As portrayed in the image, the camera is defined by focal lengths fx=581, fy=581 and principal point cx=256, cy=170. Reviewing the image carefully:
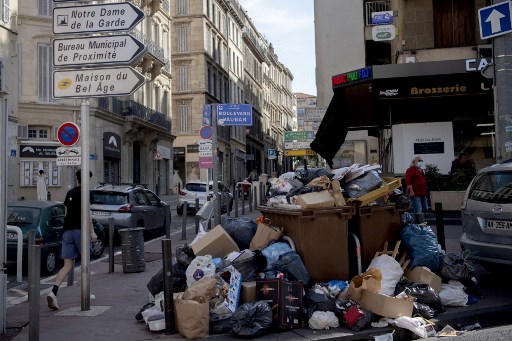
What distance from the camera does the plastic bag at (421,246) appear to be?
23.9 feet

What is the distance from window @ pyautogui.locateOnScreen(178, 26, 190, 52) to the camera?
1948 inches

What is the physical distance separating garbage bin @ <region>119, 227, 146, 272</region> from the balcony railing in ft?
65.9

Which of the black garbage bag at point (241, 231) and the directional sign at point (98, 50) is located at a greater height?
the directional sign at point (98, 50)

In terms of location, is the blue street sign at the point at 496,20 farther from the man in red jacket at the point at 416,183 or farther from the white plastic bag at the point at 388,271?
the man in red jacket at the point at 416,183

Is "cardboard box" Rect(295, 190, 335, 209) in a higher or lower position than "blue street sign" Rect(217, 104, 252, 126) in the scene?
lower

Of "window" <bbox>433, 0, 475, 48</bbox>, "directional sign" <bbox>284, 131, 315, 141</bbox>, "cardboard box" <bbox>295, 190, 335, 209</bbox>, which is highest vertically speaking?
"window" <bbox>433, 0, 475, 48</bbox>

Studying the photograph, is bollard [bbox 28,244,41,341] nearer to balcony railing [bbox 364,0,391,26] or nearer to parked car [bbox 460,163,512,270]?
parked car [bbox 460,163,512,270]

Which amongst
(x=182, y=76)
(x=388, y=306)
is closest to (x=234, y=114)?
(x=388, y=306)

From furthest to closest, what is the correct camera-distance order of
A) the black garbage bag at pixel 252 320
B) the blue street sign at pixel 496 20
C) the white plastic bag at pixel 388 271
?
the blue street sign at pixel 496 20 → the white plastic bag at pixel 388 271 → the black garbage bag at pixel 252 320

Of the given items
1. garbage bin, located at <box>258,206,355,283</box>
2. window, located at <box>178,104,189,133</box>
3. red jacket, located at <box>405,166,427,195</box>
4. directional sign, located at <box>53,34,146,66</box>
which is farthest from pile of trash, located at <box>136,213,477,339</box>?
window, located at <box>178,104,189,133</box>

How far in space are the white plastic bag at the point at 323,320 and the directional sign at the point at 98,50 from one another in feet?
12.4

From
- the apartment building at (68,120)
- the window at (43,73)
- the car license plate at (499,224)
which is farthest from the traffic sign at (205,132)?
the window at (43,73)

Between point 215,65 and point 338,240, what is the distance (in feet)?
156

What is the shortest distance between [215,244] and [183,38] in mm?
44322
